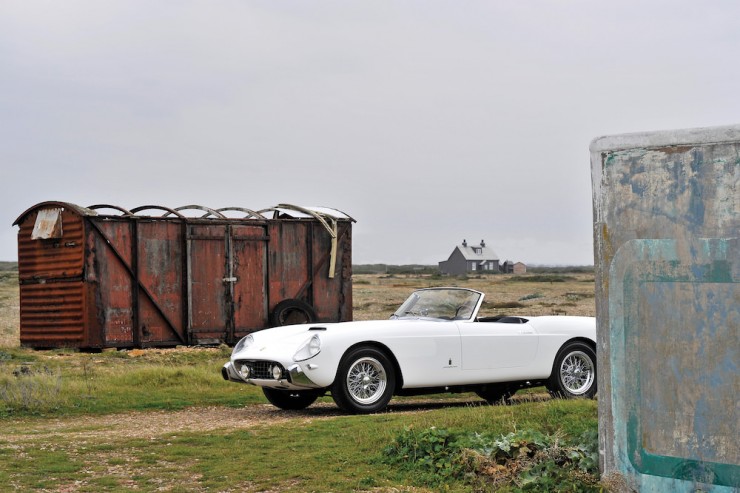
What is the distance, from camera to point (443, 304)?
1125 cm

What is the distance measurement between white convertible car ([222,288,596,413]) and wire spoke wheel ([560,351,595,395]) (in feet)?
0.04

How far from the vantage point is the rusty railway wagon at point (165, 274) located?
17469 millimetres

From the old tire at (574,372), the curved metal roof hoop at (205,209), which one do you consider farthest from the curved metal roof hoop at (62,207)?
the old tire at (574,372)

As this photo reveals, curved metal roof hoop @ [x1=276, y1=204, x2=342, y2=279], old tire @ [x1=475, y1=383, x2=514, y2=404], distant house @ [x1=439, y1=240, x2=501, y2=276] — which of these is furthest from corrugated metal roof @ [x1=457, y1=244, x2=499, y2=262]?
old tire @ [x1=475, y1=383, x2=514, y2=404]

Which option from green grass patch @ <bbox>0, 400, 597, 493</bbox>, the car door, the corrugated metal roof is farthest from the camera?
the corrugated metal roof

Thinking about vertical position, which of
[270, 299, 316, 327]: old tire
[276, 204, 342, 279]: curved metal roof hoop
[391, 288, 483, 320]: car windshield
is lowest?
[270, 299, 316, 327]: old tire

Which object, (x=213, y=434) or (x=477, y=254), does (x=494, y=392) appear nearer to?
(x=213, y=434)

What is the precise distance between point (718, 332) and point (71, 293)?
14.1 metres

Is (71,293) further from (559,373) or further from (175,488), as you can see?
(175,488)

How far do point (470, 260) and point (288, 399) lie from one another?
8157 cm

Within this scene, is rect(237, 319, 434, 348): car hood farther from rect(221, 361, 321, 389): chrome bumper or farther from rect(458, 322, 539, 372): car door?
rect(458, 322, 539, 372): car door

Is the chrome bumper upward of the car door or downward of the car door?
downward

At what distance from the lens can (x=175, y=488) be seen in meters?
6.75

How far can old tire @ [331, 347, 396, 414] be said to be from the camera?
10062 mm
